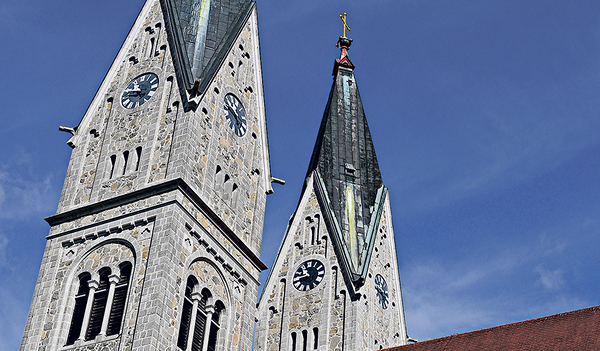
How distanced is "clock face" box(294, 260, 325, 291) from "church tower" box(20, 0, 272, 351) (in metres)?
7.90

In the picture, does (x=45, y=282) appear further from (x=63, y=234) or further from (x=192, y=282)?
(x=192, y=282)

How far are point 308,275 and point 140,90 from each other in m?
12.0

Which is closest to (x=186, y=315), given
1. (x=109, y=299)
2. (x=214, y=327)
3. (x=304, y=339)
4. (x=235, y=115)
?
(x=214, y=327)

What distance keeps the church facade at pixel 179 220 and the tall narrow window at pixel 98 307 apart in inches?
1.5

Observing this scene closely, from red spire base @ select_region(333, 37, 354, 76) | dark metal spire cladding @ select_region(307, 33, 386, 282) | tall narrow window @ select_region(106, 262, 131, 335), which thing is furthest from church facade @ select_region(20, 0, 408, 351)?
red spire base @ select_region(333, 37, 354, 76)

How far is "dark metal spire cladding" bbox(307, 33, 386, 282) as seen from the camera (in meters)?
40.5

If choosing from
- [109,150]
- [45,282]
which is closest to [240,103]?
[109,150]

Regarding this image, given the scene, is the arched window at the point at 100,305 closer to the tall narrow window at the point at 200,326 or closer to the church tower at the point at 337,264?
the tall narrow window at the point at 200,326

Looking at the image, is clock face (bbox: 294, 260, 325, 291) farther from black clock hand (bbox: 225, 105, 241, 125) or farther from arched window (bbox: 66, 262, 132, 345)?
arched window (bbox: 66, 262, 132, 345)

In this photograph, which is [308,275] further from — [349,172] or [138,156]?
[138,156]

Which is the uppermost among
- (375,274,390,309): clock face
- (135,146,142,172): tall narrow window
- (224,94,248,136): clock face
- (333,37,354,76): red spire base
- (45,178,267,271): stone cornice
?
(333,37,354,76): red spire base

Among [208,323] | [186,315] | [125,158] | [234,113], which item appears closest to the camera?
[186,315]

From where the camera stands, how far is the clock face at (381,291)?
40.2 meters

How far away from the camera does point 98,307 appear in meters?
26.8
